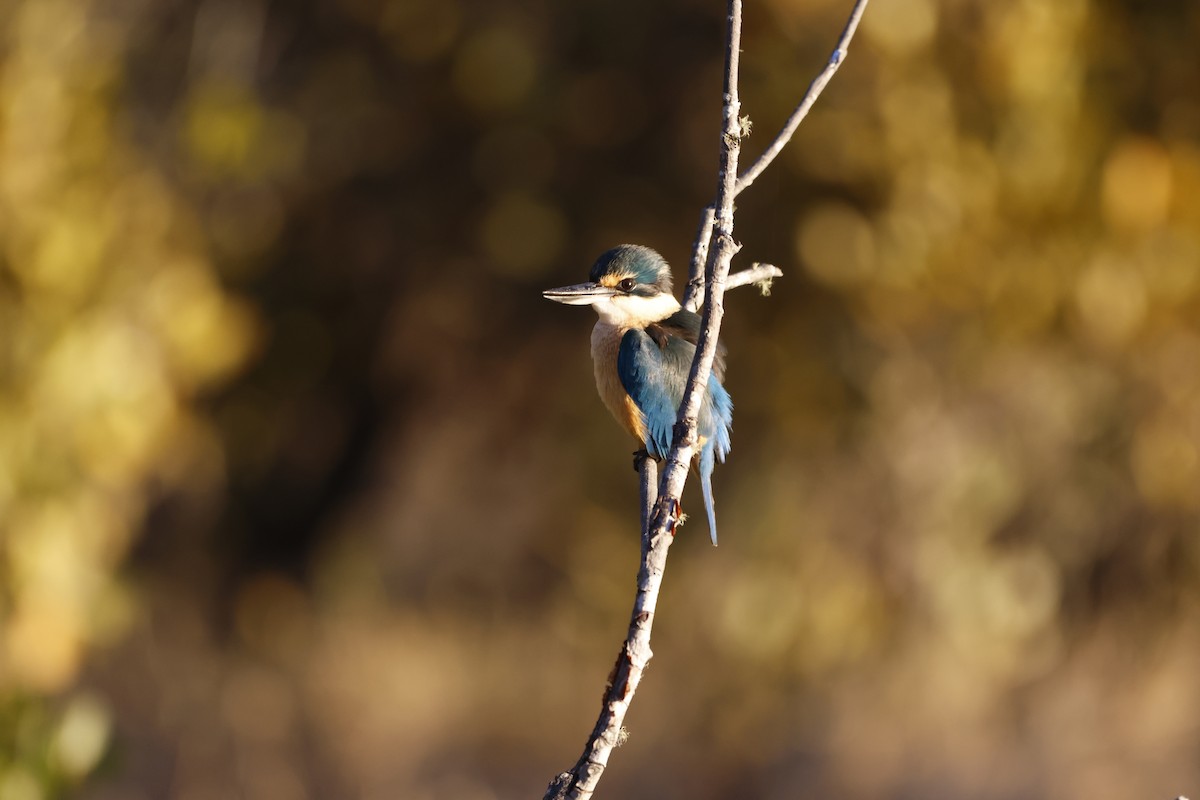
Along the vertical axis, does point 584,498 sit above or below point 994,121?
below

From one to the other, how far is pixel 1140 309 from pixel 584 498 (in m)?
2.52

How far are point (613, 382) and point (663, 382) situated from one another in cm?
10

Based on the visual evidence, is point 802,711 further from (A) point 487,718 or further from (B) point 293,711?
(B) point 293,711

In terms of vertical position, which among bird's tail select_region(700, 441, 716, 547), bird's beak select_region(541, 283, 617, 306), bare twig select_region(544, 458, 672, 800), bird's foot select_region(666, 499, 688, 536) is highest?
bird's beak select_region(541, 283, 617, 306)

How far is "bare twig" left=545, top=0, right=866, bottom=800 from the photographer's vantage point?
1.16 metres

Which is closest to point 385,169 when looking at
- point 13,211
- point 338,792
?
point 13,211

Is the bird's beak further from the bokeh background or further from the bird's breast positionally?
the bokeh background

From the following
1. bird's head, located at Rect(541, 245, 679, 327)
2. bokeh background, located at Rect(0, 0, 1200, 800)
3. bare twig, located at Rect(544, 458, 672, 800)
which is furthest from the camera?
bokeh background, located at Rect(0, 0, 1200, 800)

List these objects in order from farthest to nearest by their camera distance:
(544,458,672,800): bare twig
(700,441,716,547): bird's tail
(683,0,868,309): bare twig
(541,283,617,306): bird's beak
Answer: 1. (541,283,617,306): bird's beak
2. (700,441,716,547): bird's tail
3. (683,0,868,309): bare twig
4. (544,458,672,800): bare twig

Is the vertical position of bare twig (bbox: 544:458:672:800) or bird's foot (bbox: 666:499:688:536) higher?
bird's foot (bbox: 666:499:688:536)

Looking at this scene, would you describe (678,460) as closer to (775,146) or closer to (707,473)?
(775,146)

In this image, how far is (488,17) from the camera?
571 cm

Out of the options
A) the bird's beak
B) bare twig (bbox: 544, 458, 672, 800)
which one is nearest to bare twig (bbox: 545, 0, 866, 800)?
bare twig (bbox: 544, 458, 672, 800)

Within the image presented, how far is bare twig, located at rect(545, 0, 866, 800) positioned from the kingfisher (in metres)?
0.39
